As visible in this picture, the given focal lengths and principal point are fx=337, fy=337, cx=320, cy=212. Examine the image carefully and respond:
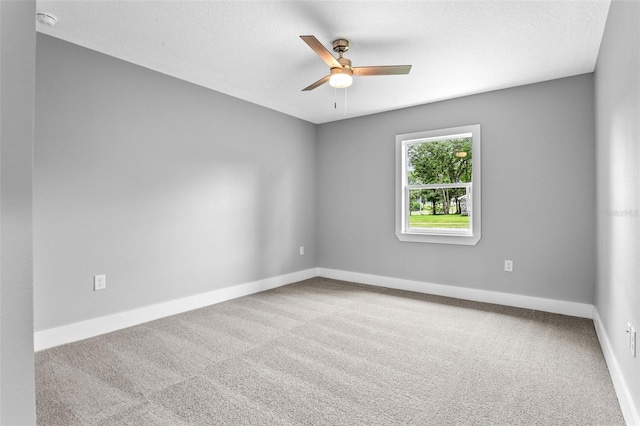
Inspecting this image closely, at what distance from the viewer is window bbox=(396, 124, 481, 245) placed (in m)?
3.99

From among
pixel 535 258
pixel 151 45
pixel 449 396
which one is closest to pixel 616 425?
pixel 449 396

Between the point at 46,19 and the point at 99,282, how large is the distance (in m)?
2.02

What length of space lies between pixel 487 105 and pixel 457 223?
1413mm

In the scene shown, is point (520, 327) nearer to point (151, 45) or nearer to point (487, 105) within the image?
point (487, 105)

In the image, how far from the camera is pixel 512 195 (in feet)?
12.2

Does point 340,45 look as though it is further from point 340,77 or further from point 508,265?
point 508,265

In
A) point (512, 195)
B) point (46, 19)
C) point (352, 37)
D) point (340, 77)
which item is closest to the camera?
point (46, 19)

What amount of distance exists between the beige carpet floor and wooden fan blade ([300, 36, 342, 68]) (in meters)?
2.21

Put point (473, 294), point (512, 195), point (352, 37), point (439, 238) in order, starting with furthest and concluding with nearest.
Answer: point (439, 238) < point (473, 294) < point (512, 195) < point (352, 37)

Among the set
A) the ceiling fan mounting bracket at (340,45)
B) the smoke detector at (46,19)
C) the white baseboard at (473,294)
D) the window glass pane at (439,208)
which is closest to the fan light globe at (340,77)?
the ceiling fan mounting bracket at (340,45)

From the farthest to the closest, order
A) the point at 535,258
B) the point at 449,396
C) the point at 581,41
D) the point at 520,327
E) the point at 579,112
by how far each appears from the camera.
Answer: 1. the point at 535,258
2. the point at 579,112
3. the point at 520,327
4. the point at 581,41
5. the point at 449,396

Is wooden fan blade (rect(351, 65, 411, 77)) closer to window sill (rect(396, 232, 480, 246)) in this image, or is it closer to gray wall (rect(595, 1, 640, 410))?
gray wall (rect(595, 1, 640, 410))

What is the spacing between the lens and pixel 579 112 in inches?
131

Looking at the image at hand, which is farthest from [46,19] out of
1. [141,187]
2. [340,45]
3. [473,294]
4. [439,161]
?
[473,294]
